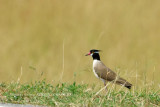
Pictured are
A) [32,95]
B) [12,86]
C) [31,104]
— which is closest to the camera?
[31,104]

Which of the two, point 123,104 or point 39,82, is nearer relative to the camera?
point 123,104

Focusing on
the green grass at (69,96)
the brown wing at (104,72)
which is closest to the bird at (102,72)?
the brown wing at (104,72)

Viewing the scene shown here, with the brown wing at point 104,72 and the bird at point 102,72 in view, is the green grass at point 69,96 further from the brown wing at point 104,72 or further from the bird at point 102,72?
the brown wing at point 104,72

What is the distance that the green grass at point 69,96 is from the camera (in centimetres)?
585

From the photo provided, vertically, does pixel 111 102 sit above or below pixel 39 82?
below

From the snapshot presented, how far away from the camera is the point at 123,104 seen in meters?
Answer: 6.06

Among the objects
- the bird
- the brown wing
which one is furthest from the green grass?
the brown wing

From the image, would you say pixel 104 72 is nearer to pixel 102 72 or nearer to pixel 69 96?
pixel 102 72

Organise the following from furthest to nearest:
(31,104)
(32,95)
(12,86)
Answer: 1. (12,86)
2. (32,95)
3. (31,104)

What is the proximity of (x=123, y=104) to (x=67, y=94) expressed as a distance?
902 millimetres

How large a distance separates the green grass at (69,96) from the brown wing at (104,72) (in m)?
2.13

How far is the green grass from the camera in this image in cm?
585

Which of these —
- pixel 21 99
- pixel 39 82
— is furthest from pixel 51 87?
pixel 21 99

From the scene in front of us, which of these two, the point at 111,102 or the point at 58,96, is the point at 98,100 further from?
the point at 58,96
